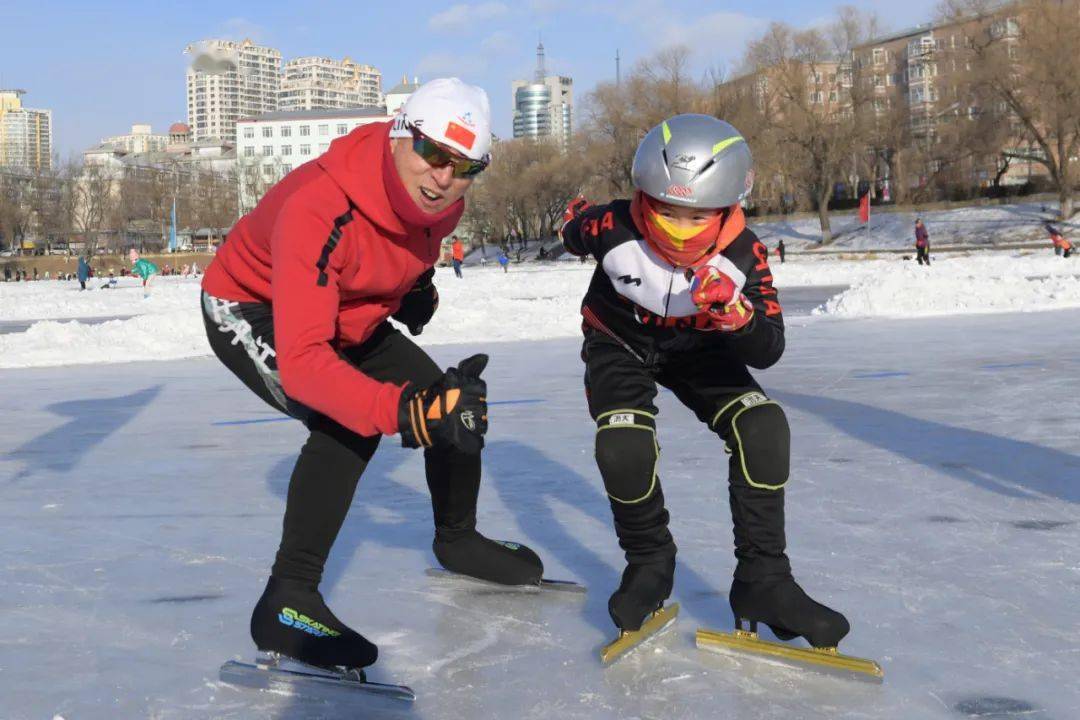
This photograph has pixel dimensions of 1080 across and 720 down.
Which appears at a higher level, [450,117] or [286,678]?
[450,117]

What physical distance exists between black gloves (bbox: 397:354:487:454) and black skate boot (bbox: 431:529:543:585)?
988 millimetres

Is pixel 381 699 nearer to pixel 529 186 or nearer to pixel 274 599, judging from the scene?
pixel 274 599

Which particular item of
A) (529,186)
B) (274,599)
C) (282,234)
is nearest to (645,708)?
(274,599)

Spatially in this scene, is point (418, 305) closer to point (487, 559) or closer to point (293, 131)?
point (487, 559)

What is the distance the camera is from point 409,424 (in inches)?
95.5

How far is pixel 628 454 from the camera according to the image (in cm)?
290

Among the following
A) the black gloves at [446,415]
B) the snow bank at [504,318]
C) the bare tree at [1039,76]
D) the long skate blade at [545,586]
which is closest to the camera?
the black gloves at [446,415]

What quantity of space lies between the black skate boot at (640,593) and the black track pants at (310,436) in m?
0.72

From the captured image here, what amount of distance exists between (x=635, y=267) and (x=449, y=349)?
30.8 feet

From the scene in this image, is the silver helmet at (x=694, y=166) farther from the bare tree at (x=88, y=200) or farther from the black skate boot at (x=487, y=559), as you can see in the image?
the bare tree at (x=88, y=200)

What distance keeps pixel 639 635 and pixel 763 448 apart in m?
0.55

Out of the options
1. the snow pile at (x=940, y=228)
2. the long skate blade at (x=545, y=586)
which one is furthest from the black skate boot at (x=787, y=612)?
the snow pile at (x=940, y=228)

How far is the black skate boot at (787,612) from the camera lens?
8.93 feet

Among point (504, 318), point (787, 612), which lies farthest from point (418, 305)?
point (504, 318)
